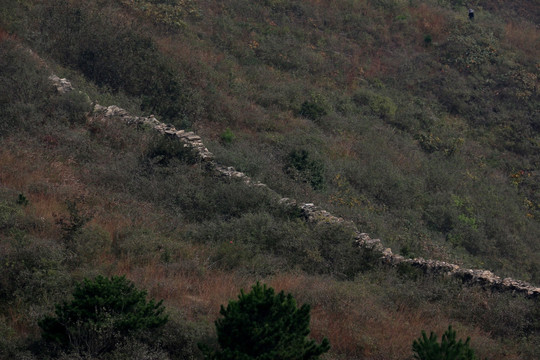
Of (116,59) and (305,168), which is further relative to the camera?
(116,59)

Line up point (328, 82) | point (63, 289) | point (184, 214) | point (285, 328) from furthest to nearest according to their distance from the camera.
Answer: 1. point (328, 82)
2. point (184, 214)
3. point (63, 289)
4. point (285, 328)

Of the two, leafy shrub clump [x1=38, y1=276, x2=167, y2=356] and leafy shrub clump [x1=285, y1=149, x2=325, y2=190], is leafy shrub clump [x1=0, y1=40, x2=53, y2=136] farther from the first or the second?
leafy shrub clump [x1=38, y1=276, x2=167, y2=356]

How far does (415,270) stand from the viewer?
28.4 ft

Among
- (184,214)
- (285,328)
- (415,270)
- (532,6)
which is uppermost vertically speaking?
(532,6)

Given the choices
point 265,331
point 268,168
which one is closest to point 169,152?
point 268,168

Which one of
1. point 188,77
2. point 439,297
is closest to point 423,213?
point 439,297

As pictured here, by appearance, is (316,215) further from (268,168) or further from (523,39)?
(523,39)

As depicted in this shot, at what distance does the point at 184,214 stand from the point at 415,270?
Result: 4065 mm

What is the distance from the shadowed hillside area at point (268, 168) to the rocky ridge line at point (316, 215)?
23 cm

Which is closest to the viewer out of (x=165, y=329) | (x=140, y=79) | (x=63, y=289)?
(x=165, y=329)

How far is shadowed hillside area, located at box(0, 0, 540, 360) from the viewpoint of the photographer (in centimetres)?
638

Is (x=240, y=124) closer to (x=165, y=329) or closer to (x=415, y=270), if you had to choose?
(x=415, y=270)

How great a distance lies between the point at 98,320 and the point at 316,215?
5.28 m

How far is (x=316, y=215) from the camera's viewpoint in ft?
31.4
